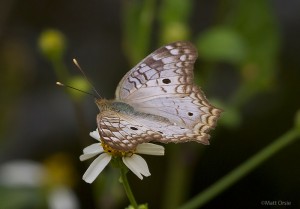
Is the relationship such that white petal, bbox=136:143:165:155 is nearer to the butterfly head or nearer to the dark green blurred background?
the butterfly head

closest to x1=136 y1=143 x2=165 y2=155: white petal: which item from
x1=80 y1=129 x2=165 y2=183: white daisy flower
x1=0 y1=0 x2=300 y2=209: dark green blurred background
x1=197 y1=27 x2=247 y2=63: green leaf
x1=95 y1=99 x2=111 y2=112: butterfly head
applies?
x1=80 y1=129 x2=165 y2=183: white daisy flower

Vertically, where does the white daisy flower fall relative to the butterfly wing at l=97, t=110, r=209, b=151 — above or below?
below

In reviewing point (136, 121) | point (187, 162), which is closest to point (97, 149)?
point (136, 121)

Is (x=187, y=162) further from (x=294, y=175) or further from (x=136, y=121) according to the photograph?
(x=136, y=121)

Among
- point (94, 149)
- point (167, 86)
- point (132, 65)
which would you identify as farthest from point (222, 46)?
point (94, 149)

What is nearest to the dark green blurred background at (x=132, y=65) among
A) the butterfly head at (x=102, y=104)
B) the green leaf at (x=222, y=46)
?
the green leaf at (x=222, y=46)

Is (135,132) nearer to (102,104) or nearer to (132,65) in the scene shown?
(102,104)
